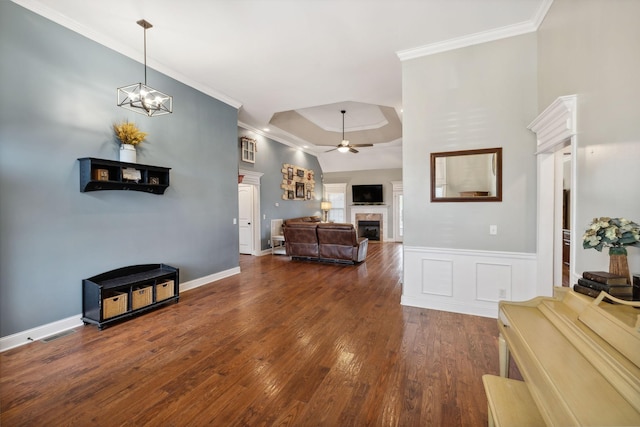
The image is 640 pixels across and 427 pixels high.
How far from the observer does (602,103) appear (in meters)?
1.77

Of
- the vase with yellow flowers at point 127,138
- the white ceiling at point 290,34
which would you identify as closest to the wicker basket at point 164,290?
the vase with yellow flowers at point 127,138

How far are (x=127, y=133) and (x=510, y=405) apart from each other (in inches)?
168

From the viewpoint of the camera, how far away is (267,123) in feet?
21.5

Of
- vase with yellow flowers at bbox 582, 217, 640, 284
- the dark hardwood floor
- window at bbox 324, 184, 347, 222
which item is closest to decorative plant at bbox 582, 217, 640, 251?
vase with yellow flowers at bbox 582, 217, 640, 284

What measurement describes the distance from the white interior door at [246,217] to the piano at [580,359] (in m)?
6.55

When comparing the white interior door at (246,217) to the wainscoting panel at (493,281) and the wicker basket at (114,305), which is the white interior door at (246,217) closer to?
the wicker basket at (114,305)

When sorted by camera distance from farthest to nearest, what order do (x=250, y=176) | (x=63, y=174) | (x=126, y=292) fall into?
(x=250, y=176) < (x=126, y=292) < (x=63, y=174)

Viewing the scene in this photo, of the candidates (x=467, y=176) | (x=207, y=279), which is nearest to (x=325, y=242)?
(x=207, y=279)

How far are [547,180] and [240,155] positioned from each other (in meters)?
5.84

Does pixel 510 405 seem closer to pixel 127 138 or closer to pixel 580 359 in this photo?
pixel 580 359

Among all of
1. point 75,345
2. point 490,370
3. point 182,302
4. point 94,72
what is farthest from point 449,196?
point 94,72

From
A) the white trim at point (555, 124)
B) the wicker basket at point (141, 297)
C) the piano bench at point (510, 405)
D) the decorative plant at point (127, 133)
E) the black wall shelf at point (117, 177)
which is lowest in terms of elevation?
the wicker basket at point (141, 297)

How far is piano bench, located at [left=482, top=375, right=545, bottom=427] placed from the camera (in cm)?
110

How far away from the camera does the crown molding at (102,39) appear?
268 cm
